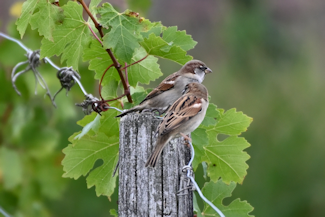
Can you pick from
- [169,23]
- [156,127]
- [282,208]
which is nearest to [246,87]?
[282,208]

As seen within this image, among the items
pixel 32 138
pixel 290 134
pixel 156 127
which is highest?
pixel 156 127

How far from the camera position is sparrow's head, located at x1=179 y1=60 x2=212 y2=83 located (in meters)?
1.90

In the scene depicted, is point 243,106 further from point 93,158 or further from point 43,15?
point 43,15

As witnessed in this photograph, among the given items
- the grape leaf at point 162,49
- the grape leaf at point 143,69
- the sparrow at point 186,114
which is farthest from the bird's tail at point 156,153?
the grape leaf at point 143,69

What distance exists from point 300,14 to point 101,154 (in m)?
5.62

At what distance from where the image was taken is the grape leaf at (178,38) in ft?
5.10

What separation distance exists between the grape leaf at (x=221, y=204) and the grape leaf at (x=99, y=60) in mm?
569

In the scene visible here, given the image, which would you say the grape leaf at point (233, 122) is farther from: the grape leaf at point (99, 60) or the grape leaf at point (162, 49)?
the grape leaf at point (99, 60)

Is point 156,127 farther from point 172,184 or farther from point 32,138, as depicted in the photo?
point 32,138

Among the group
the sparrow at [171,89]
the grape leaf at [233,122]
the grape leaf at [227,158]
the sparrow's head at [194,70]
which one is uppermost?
the sparrow's head at [194,70]

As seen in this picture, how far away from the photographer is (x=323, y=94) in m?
4.60

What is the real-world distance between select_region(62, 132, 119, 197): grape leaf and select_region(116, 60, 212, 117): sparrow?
0.19 meters

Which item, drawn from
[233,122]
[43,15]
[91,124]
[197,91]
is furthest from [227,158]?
[43,15]

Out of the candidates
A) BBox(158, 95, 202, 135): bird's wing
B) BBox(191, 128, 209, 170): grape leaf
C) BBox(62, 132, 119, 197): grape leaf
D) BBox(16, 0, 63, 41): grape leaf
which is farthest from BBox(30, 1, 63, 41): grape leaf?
BBox(191, 128, 209, 170): grape leaf
